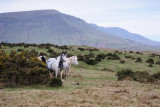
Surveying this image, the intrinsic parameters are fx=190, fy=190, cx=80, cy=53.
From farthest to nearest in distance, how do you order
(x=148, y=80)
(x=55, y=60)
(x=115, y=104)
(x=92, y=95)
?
(x=148, y=80), (x=55, y=60), (x=92, y=95), (x=115, y=104)

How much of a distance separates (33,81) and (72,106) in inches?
261

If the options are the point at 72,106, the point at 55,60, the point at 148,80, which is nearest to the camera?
the point at 72,106

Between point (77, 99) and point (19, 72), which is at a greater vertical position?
point (19, 72)

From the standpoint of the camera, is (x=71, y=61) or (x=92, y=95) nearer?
(x=92, y=95)

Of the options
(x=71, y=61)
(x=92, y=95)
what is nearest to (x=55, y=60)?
(x=71, y=61)

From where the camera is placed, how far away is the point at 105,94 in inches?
442

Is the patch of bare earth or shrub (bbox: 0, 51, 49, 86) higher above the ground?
shrub (bbox: 0, 51, 49, 86)

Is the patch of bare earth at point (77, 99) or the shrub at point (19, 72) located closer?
the patch of bare earth at point (77, 99)

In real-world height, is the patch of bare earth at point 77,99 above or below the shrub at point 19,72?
below

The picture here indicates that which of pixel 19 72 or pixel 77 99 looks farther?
pixel 19 72

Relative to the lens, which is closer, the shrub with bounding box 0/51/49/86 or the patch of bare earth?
the patch of bare earth

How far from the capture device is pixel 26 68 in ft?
47.2

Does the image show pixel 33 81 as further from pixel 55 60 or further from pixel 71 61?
pixel 71 61

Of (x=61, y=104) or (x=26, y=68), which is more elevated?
(x=26, y=68)
